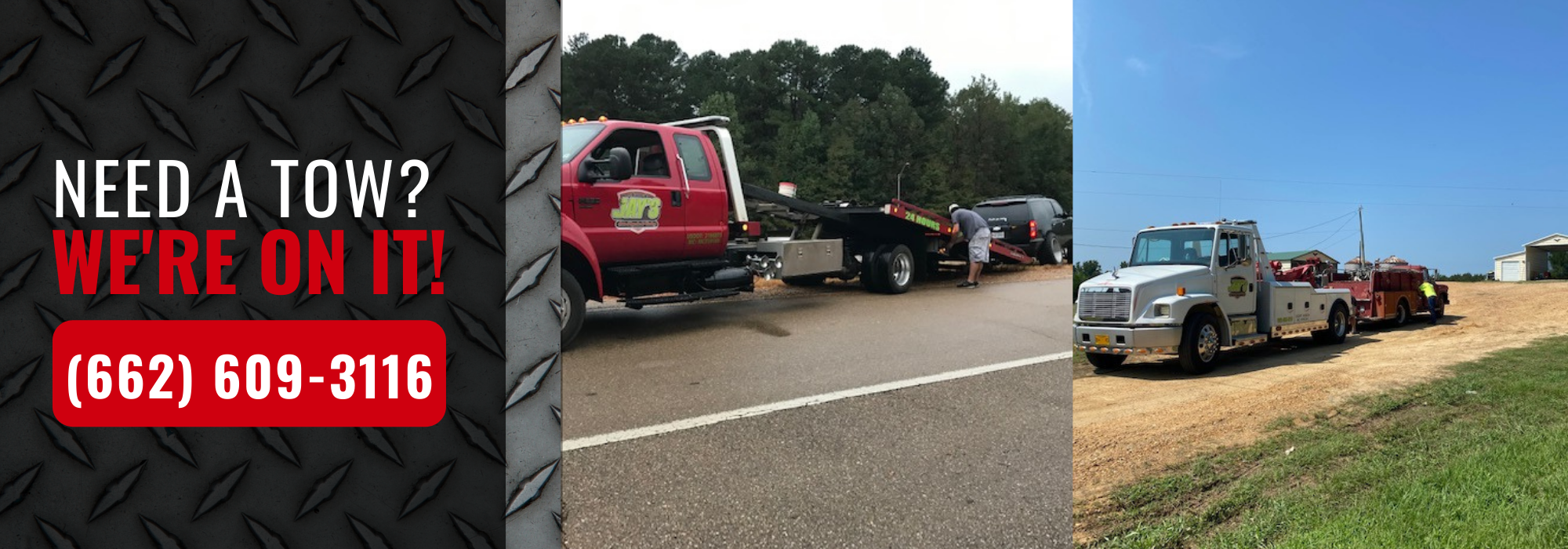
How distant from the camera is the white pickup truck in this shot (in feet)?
15.8

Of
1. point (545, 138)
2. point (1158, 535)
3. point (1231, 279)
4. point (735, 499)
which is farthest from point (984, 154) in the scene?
point (545, 138)

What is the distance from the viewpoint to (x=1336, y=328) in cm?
598

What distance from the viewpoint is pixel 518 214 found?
26.6 inches

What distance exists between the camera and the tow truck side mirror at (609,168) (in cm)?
466

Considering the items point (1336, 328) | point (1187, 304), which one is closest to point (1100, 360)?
point (1187, 304)

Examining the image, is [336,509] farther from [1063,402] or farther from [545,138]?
[1063,402]

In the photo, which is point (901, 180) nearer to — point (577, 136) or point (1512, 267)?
point (577, 136)

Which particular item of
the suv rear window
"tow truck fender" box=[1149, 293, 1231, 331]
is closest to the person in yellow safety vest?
"tow truck fender" box=[1149, 293, 1231, 331]

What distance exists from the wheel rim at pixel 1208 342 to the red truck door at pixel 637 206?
3.19 m

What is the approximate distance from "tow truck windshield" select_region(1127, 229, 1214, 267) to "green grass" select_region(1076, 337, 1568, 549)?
1156 millimetres

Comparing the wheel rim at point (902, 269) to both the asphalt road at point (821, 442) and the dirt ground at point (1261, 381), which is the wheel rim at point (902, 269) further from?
the dirt ground at point (1261, 381)

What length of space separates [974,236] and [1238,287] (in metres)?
2.51

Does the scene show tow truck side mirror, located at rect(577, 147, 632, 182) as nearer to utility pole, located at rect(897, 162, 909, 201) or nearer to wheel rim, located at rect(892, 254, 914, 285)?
utility pole, located at rect(897, 162, 909, 201)

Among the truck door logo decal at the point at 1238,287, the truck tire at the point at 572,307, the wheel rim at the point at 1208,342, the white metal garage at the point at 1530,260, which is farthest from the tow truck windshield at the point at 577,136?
the white metal garage at the point at 1530,260
